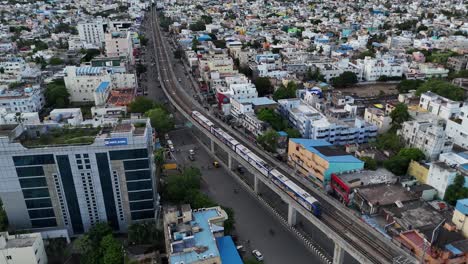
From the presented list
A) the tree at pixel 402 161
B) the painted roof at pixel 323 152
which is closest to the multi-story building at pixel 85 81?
the painted roof at pixel 323 152

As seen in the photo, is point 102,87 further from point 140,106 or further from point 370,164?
point 370,164

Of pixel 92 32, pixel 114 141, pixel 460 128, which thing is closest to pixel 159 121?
pixel 114 141

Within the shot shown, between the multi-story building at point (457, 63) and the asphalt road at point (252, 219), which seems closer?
the asphalt road at point (252, 219)

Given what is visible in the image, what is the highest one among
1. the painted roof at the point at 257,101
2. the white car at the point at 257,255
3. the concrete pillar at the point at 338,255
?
the painted roof at the point at 257,101

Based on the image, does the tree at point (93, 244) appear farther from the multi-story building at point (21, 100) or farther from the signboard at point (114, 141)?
the multi-story building at point (21, 100)

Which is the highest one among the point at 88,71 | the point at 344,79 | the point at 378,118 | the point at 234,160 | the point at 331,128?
the point at 88,71

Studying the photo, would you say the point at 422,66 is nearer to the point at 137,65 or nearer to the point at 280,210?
the point at 280,210
